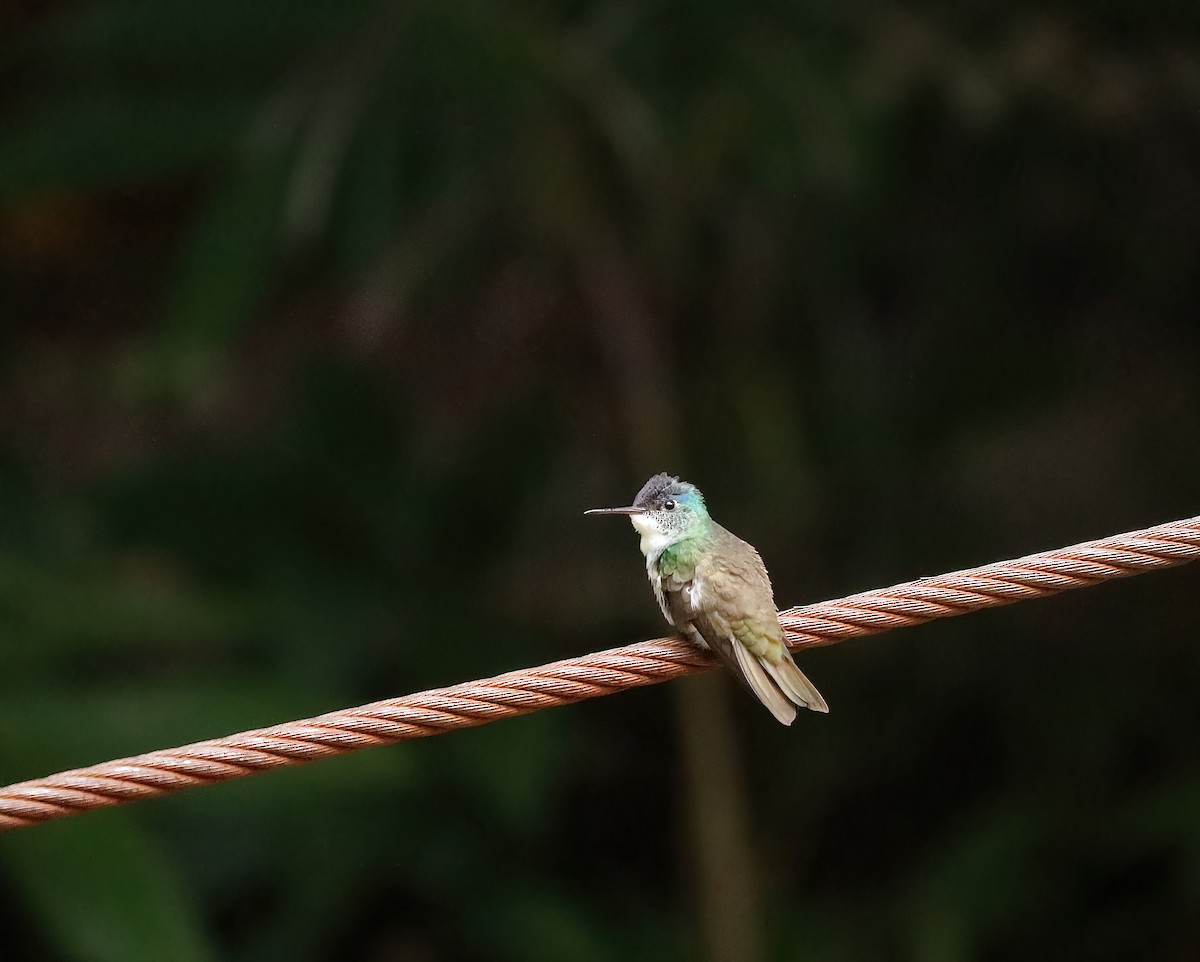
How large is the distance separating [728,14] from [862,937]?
429 centimetres

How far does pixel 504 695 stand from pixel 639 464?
4.39 m

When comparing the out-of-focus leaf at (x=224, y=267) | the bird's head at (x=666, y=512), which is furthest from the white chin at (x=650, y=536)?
the out-of-focus leaf at (x=224, y=267)

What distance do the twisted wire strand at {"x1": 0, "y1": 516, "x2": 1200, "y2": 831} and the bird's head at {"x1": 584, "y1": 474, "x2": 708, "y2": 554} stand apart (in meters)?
0.81

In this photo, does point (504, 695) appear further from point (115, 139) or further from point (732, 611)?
point (115, 139)

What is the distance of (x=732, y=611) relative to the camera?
3490 millimetres

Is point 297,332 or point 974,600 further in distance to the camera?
point 297,332

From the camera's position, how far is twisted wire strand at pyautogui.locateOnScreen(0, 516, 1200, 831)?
2.89 m

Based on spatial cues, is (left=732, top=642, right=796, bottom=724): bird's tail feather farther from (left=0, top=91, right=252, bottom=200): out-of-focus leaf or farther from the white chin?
(left=0, top=91, right=252, bottom=200): out-of-focus leaf

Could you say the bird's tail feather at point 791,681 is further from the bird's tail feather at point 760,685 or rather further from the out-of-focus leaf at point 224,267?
the out-of-focus leaf at point 224,267

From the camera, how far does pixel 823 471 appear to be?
299 inches

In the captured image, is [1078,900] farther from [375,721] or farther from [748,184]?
[375,721]

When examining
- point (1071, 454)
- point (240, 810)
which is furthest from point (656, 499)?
point (1071, 454)

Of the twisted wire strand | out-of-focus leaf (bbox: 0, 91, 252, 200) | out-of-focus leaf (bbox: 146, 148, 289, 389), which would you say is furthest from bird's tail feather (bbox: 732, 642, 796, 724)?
out-of-focus leaf (bbox: 0, 91, 252, 200)

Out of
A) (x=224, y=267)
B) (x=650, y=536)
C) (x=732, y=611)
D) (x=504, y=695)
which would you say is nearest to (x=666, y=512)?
(x=650, y=536)
